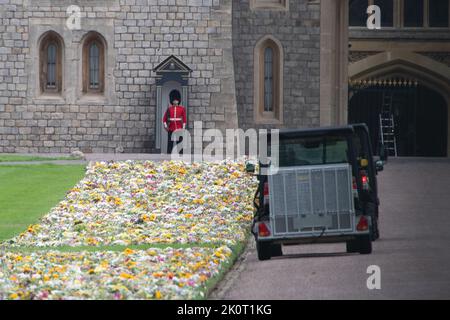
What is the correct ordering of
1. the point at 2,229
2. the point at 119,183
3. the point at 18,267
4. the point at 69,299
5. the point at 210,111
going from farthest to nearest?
the point at 210,111
the point at 119,183
the point at 2,229
the point at 18,267
the point at 69,299

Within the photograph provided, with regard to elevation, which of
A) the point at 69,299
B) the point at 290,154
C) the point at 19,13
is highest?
the point at 19,13

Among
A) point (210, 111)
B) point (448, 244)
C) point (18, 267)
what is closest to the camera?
point (18, 267)

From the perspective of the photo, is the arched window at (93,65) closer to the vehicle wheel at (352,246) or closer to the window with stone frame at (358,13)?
the window with stone frame at (358,13)

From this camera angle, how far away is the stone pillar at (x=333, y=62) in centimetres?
3744

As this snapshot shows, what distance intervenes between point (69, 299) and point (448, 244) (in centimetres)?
601

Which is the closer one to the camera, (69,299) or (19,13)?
(69,299)

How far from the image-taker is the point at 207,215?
21688mm

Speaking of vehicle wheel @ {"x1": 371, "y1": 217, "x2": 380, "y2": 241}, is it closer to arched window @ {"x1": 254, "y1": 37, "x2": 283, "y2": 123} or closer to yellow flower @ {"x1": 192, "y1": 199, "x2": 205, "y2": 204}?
yellow flower @ {"x1": 192, "y1": 199, "x2": 205, "y2": 204}

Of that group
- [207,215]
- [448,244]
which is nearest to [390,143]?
[207,215]

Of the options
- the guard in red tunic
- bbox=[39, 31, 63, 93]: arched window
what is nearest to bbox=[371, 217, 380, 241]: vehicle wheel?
the guard in red tunic

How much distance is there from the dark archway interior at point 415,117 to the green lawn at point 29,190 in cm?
1625

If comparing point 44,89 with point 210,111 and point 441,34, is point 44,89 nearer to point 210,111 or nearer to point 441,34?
point 210,111

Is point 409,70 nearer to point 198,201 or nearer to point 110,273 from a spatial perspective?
point 198,201

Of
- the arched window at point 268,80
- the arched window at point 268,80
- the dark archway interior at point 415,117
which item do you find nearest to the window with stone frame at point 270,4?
the arched window at point 268,80
